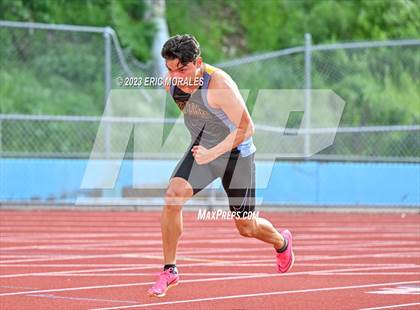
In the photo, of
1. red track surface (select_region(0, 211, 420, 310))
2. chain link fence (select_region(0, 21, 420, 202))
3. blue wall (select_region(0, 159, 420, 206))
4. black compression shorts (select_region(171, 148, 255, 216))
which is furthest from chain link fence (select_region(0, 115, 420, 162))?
black compression shorts (select_region(171, 148, 255, 216))

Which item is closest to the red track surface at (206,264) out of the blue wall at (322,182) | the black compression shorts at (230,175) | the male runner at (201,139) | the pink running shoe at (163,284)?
the pink running shoe at (163,284)

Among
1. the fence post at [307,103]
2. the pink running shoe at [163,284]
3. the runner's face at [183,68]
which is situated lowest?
the pink running shoe at [163,284]

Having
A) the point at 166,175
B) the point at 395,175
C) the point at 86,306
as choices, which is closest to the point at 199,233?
the point at 166,175

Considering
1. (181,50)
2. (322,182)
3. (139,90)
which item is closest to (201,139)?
(181,50)

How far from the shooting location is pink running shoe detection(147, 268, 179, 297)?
7.88 metres

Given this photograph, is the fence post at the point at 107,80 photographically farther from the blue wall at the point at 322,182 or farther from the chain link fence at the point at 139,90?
the blue wall at the point at 322,182

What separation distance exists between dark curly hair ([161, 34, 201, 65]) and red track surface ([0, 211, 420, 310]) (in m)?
1.86

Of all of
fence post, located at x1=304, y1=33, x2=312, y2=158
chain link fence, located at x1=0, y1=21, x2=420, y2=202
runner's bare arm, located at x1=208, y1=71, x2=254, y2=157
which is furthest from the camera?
chain link fence, located at x1=0, y1=21, x2=420, y2=202

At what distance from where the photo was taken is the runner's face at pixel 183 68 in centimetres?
791

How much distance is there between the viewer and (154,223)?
55.3 ft

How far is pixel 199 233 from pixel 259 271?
4389 mm

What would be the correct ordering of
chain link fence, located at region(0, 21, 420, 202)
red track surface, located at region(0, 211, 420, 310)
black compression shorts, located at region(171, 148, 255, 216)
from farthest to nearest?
chain link fence, located at region(0, 21, 420, 202)
red track surface, located at region(0, 211, 420, 310)
black compression shorts, located at region(171, 148, 255, 216)

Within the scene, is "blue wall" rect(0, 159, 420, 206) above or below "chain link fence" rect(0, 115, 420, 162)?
below

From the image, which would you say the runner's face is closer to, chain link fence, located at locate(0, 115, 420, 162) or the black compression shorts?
the black compression shorts
